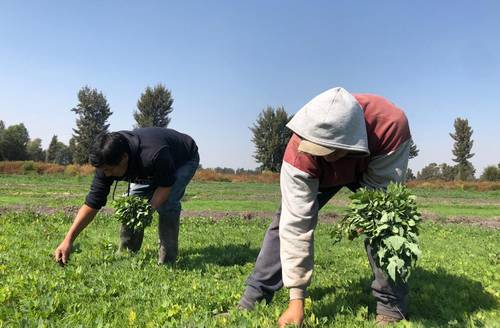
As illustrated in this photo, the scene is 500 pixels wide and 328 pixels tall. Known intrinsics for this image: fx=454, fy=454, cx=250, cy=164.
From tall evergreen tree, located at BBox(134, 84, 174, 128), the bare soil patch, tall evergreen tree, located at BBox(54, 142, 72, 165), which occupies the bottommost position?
the bare soil patch

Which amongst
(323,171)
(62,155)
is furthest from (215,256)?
(62,155)

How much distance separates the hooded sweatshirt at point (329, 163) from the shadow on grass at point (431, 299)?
85 cm

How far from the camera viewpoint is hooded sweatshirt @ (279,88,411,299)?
116 inches

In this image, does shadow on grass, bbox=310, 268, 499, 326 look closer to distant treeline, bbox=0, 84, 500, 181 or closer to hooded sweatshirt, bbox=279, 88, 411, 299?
hooded sweatshirt, bbox=279, 88, 411, 299

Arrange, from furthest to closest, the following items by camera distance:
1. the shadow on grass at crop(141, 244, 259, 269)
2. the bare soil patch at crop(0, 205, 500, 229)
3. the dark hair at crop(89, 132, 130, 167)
→ 1. the bare soil patch at crop(0, 205, 500, 229)
2. the shadow on grass at crop(141, 244, 259, 269)
3. the dark hair at crop(89, 132, 130, 167)

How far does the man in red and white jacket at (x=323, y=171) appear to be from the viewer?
296 cm

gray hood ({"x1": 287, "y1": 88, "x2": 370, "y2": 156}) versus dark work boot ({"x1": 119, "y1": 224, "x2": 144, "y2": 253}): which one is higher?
gray hood ({"x1": 287, "y1": 88, "x2": 370, "y2": 156})

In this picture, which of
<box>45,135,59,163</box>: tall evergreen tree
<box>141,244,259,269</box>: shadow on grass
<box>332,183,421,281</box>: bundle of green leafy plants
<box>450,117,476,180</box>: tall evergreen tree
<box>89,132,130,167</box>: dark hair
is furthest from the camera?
<box>45,135,59,163</box>: tall evergreen tree

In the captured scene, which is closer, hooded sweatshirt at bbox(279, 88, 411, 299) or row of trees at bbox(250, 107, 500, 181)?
hooded sweatshirt at bbox(279, 88, 411, 299)

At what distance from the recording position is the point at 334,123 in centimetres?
289

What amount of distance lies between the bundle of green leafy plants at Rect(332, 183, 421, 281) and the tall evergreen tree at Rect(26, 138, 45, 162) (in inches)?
3495

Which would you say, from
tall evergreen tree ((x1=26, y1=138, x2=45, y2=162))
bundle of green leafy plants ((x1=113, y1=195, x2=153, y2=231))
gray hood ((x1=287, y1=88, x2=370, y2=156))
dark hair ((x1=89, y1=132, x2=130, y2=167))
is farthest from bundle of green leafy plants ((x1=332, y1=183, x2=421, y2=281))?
tall evergreen tree ((x1=26, y1=138, x2=45, y2=162))

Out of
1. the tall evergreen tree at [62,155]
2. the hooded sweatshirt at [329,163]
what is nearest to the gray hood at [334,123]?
the hooded sweatshirt at [329,163]

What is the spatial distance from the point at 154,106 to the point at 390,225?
66.9 m
